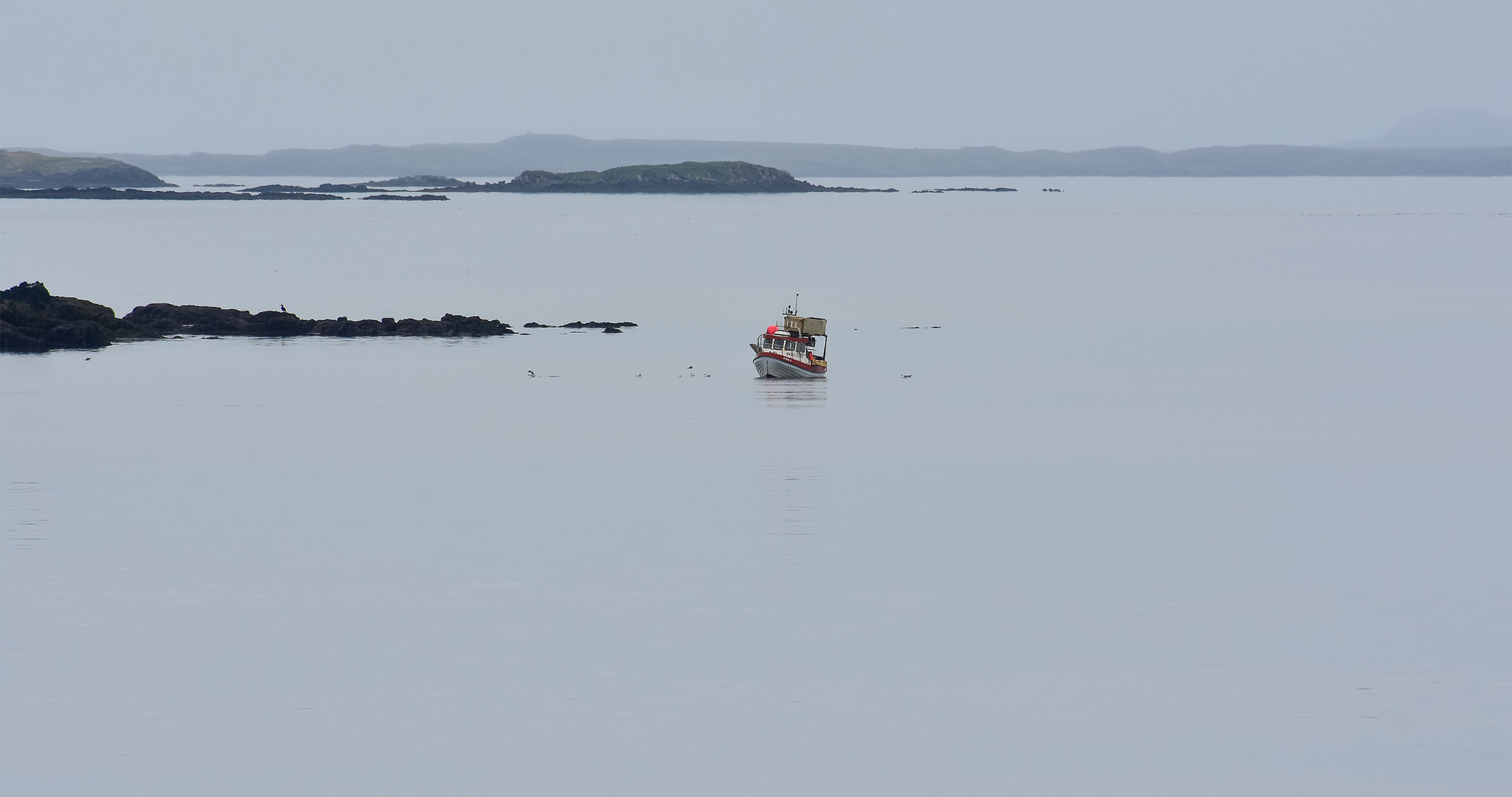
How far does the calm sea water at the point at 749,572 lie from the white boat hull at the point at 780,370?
18.8 inches

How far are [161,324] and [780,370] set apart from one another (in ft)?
66.7

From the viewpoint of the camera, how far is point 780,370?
39750 millimetres

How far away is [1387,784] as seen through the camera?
12.3 meters

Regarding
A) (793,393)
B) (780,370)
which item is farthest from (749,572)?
(780,370)

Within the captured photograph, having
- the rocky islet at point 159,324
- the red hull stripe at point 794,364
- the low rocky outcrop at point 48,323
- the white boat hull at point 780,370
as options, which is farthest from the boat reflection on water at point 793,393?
the low rocky outcrop at point 48,323

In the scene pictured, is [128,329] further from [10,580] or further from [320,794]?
[320,794]

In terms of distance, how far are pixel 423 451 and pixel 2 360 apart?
63.4 ft

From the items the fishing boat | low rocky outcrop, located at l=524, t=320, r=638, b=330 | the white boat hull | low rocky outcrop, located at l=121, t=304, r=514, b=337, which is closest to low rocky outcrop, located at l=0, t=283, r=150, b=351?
low rocky outcrop, located at l=121, t=304, r=514, b=337

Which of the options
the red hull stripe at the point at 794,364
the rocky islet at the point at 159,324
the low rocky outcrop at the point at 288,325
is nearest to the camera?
the red hull stripe at the point at 794,364

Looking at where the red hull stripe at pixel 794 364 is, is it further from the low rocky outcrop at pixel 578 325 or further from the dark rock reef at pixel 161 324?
the low rocky outcrop at pixel 578 325

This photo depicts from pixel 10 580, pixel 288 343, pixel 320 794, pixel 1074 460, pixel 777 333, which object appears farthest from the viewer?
pixel 288 343

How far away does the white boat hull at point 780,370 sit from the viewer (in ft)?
130

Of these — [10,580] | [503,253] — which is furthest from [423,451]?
[503,253]

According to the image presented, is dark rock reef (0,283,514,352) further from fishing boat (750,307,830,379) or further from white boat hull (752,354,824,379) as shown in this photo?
white boat hull (752,354,824,379)
